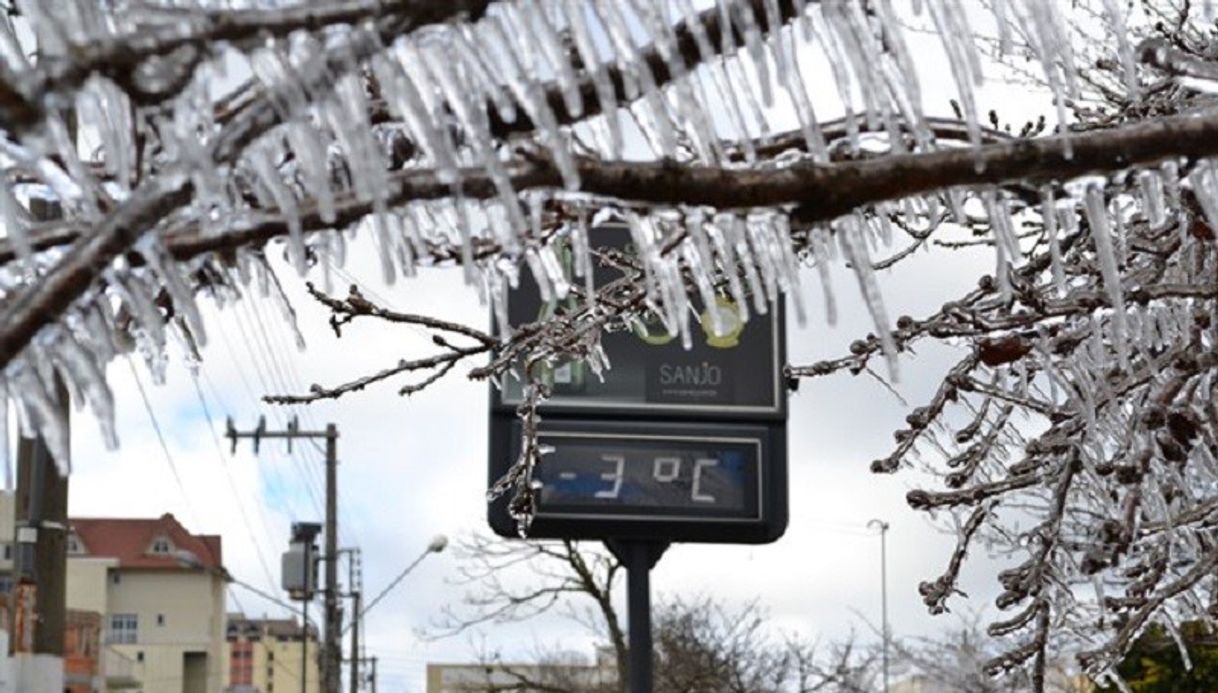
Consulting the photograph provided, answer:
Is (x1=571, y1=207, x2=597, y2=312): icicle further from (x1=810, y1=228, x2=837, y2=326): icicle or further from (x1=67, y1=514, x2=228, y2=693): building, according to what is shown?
(x1=67, y1=514, x2=228, y2=693): building

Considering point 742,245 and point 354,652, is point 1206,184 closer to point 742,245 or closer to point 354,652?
point 742,245

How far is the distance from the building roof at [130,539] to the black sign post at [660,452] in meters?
62.9

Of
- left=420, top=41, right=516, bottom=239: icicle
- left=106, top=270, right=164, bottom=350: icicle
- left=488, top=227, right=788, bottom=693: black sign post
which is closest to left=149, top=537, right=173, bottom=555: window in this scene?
left=488, top=227, right=788, bottom=693: black sign post

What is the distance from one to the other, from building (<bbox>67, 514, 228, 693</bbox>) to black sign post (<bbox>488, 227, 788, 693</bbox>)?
62.0 metres

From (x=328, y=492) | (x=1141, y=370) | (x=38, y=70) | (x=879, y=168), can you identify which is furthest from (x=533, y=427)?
(x=328, y=492)

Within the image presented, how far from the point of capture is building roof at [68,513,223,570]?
70.1 m

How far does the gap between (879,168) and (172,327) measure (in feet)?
2.68

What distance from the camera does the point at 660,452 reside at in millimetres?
7516

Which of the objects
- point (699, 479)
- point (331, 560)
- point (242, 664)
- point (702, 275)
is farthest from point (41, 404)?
point (242, 664)

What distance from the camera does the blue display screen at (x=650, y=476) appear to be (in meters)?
7.34

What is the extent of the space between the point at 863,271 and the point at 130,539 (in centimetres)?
7246

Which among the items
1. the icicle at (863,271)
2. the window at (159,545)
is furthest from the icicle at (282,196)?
the window at (159,545)

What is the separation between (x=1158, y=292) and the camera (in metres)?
2.63

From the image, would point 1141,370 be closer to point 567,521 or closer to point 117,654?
point 567,521
